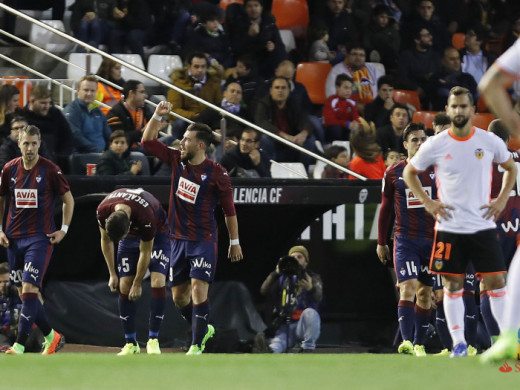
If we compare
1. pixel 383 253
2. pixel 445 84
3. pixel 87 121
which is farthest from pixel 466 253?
pixel 445 84

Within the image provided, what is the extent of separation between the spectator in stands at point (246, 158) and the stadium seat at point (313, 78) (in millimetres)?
4027

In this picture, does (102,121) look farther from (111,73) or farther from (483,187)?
(483,187)

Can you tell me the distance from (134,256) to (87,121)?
2.49 meters

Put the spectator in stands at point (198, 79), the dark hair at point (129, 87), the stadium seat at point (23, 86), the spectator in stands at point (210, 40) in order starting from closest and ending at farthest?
the stadium seat at point (23, 86) → the dark hair at point (129, 87) → the spectator in stands at point (198, 79) → the spectator in stands at point (210, 40)

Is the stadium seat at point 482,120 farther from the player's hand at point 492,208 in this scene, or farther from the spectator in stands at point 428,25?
the player's hand at point 492,208

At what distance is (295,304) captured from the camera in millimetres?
13109

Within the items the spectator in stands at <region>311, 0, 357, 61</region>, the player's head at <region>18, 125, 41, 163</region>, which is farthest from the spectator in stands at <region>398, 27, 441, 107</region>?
the player's head at <region>18, 125, 41, 163</region>

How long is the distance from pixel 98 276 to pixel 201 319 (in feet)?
8.54

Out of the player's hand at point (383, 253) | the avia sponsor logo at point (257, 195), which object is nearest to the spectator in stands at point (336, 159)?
the avia sponsor logo at point (257, 195)

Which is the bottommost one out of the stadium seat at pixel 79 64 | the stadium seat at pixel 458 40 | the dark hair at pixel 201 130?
the dark hair at pixel 201 130

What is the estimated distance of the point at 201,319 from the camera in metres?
11.0

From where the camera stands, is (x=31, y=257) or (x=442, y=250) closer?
(x=442, y=250)

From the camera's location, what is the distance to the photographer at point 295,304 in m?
13.0

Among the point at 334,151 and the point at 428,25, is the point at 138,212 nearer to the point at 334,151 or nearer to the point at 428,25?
the point at 334,151
